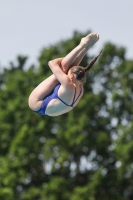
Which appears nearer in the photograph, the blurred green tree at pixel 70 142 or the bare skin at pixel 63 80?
the bare skin at pixel 63 80

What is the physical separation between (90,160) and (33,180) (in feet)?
11.6

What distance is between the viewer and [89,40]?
11188 mm

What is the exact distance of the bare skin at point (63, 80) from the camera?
11.1 m

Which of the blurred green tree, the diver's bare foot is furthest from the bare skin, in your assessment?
the blurred green tree

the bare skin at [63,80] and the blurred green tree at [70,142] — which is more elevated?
the blurred green tree at [70,142]

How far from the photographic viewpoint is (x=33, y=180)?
132ft

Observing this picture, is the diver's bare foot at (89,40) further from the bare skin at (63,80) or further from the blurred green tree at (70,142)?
the blurred green tree at (70,142)

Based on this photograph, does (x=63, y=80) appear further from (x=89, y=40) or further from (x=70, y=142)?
(x=70, y=142)

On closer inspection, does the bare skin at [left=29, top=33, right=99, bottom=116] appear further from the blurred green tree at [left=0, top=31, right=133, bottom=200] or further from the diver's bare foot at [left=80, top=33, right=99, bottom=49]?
the blurred green tree at [left=0, top=31, right=133, bottom=200]

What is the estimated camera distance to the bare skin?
438 inches

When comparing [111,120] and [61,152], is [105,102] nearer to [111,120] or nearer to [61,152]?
[111,120]

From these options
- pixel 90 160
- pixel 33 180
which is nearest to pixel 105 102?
pixel 90 160

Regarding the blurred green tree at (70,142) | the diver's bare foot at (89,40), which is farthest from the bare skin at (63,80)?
the blurred green tree at (70,142)

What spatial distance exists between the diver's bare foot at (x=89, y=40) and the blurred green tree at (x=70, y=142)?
86.6 ft
